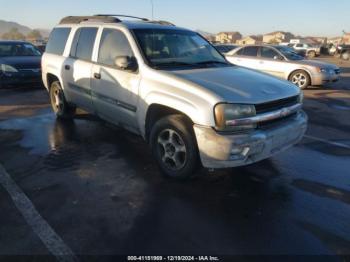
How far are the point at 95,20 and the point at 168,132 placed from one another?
8.82ft

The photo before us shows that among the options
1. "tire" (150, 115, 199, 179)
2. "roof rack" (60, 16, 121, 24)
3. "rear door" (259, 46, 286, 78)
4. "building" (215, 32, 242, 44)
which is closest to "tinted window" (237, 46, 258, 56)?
"rear door" (259, 46, 286, 78)

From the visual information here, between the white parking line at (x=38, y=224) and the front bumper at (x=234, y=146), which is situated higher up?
the front bumper at (x=234, y=146)

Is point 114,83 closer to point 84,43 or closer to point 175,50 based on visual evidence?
point 175,50

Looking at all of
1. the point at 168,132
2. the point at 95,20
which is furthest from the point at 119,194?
the point at 95,20

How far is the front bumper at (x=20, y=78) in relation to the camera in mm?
10609

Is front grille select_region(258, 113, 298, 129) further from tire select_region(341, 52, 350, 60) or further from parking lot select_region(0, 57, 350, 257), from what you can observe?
tire select_region(341, 52, 350, 60)

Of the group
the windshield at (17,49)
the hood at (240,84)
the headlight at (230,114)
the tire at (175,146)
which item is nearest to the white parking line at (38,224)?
the tire at (175,146)

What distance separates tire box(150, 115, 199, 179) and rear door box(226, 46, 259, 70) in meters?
9.22

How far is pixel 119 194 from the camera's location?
386 cm

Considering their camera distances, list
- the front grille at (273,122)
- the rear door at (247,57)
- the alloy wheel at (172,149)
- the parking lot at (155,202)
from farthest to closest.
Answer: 1. the rear door at (247,57)
2. the alloy wheel at (172,149)
3. the front grille at (273,122)
4. the parking lot at (155,202)

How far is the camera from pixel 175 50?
4.86 metres

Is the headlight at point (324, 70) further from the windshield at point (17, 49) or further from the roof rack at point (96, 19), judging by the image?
the windshield at point (17, 49)

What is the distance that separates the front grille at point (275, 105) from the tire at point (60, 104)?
4.22m

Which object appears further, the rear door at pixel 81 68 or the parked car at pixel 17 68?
the parked car at pixel 17 68
